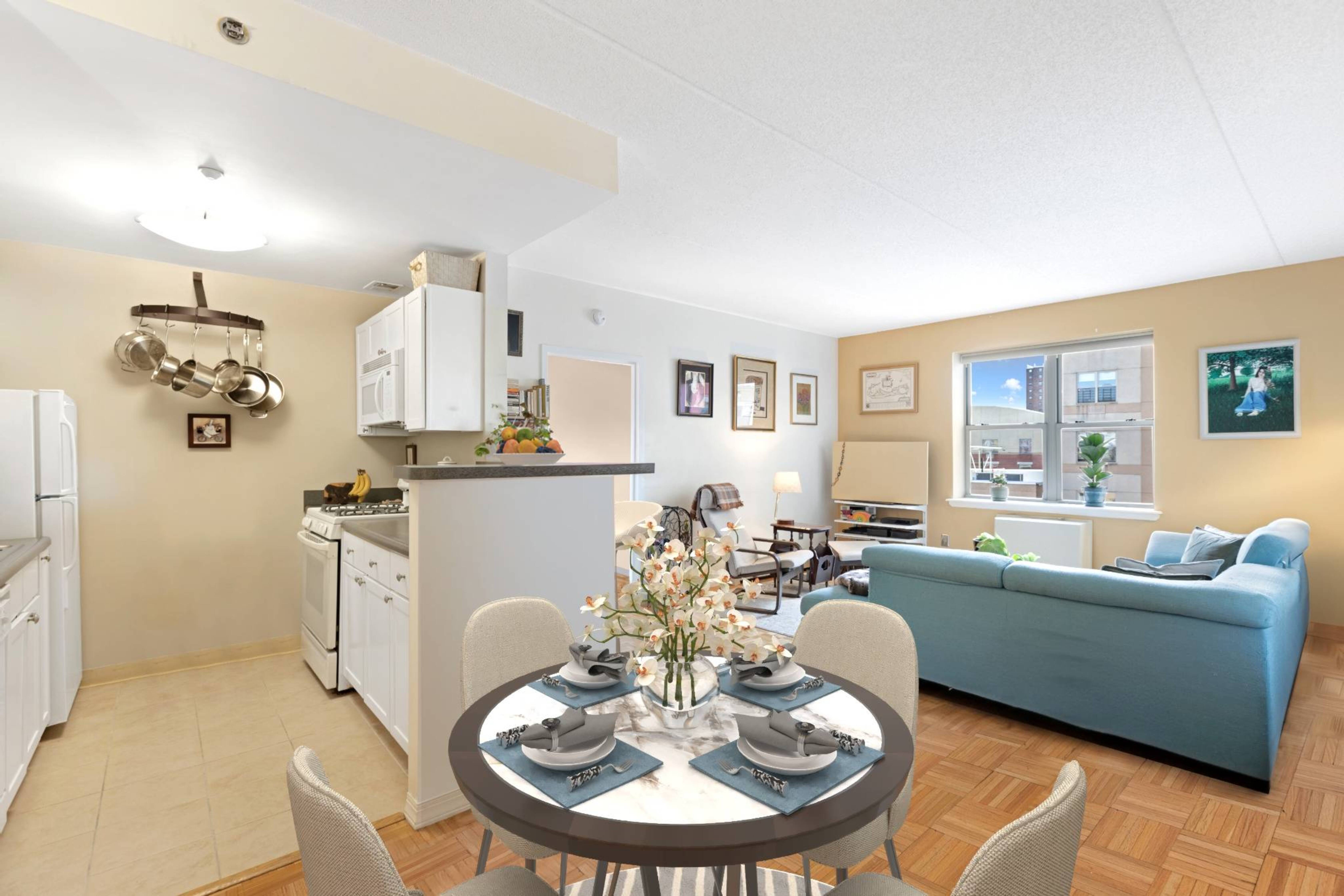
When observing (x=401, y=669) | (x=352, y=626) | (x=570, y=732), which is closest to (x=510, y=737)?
(x=570, y=732)

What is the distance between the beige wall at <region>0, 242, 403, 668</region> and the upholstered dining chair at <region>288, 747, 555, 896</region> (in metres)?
3.71

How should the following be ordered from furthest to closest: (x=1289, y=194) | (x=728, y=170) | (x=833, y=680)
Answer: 1. (x=1289, y=194)
2. (x=728, y=170)
3. (x=833, y=680)

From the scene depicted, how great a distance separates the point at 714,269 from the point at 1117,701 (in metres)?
3.49

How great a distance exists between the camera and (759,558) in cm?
547

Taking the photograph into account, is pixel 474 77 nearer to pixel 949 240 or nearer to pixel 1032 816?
pixel 1032 816

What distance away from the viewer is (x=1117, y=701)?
2609 millimetres

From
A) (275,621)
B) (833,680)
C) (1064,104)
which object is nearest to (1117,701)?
(833,680)

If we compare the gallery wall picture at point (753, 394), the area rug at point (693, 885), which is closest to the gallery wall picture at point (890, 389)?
the gallery wall picture at point (753, 394)

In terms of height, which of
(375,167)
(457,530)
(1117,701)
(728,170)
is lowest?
(1117,701)

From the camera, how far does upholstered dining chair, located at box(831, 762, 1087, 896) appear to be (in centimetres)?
78

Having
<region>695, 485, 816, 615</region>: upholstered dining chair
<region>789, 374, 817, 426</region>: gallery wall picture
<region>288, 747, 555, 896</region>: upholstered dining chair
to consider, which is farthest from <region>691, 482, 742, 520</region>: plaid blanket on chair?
<region>288, 747, 555, 896</region>: upholstered dining chair

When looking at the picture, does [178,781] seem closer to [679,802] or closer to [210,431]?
[210,431]

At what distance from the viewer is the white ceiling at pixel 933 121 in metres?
1.97

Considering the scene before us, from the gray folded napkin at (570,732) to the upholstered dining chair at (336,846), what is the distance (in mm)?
282
